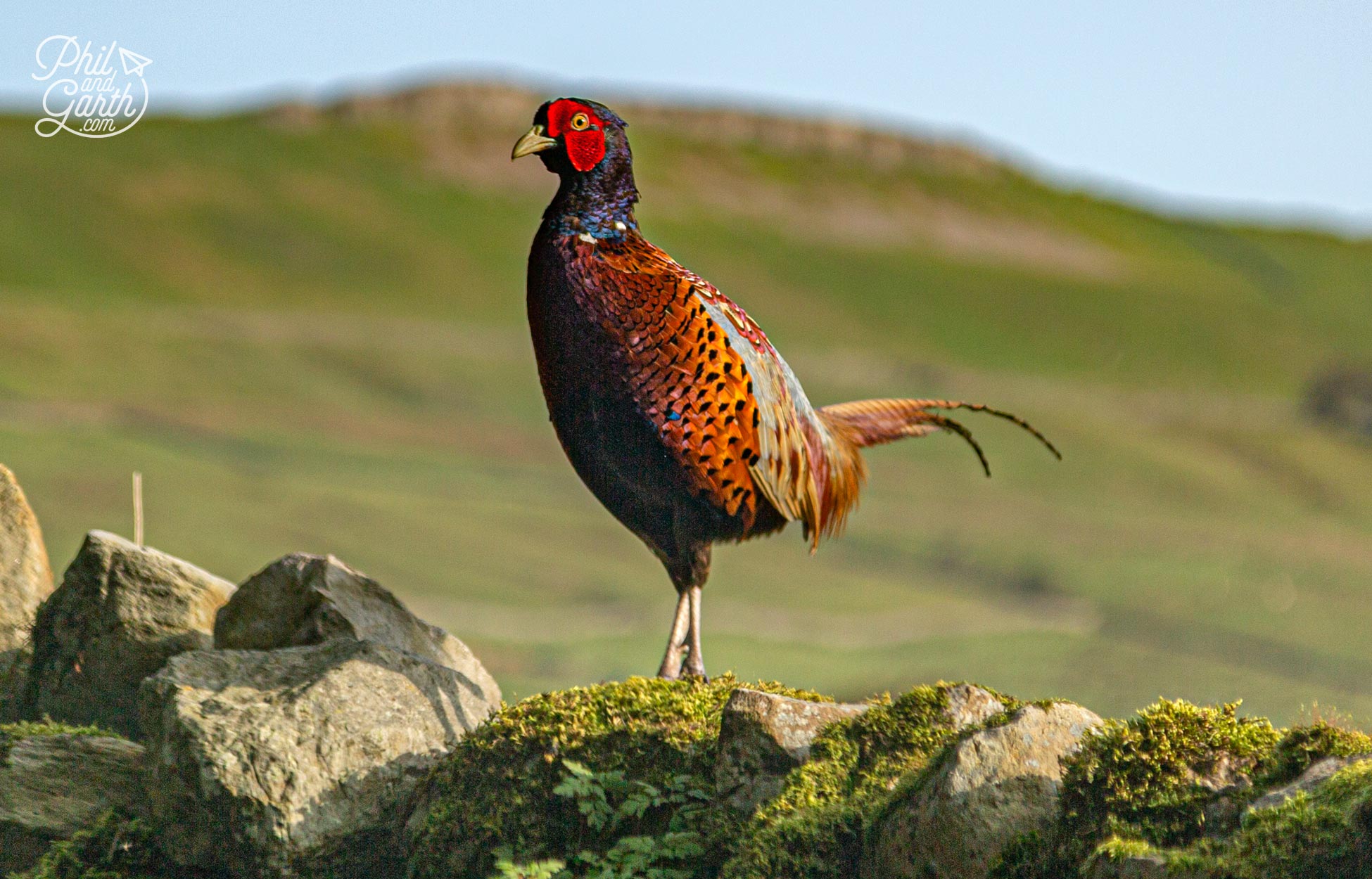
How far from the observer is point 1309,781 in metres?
5.78

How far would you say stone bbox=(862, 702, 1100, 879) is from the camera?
19.5 ft

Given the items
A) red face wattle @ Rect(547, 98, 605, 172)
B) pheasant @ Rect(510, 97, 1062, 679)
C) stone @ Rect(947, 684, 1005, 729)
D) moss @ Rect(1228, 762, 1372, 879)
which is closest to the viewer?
moss @ Rect(1228, 762, 1372, 879)

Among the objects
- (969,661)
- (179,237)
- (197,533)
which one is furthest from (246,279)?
(969,661)

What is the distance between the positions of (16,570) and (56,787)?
2.21m

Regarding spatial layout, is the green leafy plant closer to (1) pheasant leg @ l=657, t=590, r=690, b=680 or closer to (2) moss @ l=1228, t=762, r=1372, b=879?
(1) pheasant leg @ l=657, t=590, r=690, b=680

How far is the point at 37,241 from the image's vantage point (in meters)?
75.6

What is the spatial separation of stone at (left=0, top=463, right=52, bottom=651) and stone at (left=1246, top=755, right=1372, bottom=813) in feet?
22.8

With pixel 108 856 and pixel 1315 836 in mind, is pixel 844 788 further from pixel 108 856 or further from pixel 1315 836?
pixel 108 856

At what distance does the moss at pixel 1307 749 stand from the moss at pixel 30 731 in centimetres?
564

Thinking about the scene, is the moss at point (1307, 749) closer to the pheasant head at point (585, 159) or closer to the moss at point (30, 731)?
the pheasant head at point (585, 159)

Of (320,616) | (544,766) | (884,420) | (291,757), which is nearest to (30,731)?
(320,616)

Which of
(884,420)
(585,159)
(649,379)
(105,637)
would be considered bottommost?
(105,637)

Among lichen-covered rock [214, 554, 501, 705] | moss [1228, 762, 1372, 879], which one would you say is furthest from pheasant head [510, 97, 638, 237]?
moss [1228, 762, 1372, 879]

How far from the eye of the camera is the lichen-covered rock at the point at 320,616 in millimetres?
8406
